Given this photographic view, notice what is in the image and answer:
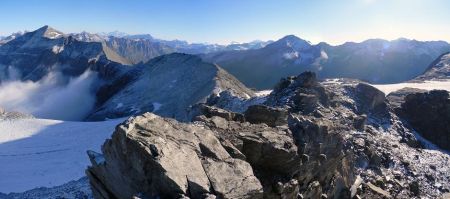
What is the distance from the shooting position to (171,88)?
9306cm

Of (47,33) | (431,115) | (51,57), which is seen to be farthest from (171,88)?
(47,33)

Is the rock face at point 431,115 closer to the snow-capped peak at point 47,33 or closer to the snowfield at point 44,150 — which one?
the snowfield at point 44,150

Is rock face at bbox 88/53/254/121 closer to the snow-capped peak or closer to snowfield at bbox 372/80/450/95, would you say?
snowfield at bbox 372/80/450/95

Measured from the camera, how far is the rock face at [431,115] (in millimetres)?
61969

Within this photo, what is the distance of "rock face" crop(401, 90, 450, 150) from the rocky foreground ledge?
19.9 m

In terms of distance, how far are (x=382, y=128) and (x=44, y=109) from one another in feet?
343

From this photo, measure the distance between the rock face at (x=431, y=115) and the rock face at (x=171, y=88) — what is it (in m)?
26.1

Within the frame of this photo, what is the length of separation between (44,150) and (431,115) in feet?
176

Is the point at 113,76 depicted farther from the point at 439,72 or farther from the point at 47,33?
the point at 439,72

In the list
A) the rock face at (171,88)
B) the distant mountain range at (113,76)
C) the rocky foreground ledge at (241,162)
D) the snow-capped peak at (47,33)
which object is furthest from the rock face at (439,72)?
the snow-capped peak at (47,33)

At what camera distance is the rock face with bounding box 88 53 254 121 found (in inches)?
3228

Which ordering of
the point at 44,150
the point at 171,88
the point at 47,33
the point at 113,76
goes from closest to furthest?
the point at 44,150
the point at 171,88
the point at 113,76
the point at 47,33

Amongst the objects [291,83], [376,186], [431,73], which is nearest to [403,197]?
[376,186]

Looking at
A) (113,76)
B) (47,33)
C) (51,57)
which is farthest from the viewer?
(47,33)
